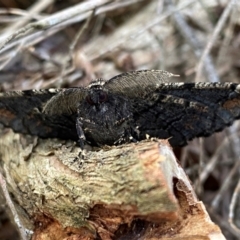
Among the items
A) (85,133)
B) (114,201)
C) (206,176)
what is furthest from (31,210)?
(206,176)

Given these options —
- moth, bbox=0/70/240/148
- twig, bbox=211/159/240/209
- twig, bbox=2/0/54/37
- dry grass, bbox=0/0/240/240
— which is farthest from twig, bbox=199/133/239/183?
twig, bbox=2/0/54/37

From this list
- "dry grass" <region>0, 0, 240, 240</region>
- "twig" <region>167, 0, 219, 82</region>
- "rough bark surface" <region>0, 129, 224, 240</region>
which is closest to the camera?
"rough bark surface" <region>0, 129, 224, 240</region>

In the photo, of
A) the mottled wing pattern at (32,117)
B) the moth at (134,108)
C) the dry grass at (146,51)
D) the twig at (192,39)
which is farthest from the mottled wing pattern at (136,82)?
the twig at (192,39)


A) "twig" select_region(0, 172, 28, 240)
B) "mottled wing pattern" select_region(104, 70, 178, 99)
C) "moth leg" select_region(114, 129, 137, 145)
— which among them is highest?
"mottled wing pattern" select_region(104, 70, 178, 99)

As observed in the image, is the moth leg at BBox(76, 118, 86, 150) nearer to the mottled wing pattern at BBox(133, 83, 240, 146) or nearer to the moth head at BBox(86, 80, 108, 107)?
the moth head at BBox(86, 80, 108, 107)

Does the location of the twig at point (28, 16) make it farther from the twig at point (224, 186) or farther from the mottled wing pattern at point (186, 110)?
the twig at point (224, 186)

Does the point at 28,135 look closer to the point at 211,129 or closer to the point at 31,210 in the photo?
the point at 31,210
